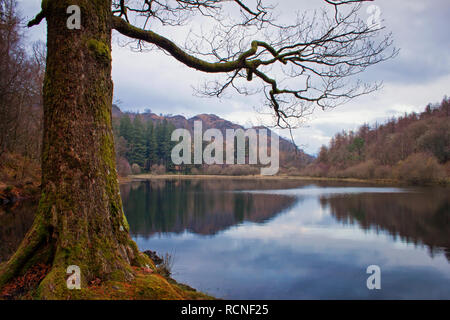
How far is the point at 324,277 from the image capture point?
24.6ft

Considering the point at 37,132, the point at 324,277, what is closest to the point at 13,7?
the point at 37,132

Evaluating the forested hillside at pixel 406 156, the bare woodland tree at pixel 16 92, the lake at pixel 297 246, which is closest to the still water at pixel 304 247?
the lake at pixel 297 246

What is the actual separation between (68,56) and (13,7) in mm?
17188

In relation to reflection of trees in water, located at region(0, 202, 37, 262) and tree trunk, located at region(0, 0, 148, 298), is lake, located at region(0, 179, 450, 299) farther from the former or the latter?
tree trunk, located at region(0, 0, 148, 298)

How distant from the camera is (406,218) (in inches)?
599

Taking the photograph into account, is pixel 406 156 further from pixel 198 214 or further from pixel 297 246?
pixel 297 246

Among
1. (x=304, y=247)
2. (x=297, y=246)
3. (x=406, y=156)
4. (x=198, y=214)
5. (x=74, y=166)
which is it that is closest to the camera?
(x=74, y=166)

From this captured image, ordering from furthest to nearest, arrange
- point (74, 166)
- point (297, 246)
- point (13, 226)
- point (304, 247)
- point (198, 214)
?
point (198, 214) → point (297, 246) → point (304, 247) → point (13, 226) → point (74, 166)

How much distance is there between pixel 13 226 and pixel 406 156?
5769 centimetres

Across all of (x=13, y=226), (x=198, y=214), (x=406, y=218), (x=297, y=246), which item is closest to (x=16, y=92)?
(x=13, y=226)

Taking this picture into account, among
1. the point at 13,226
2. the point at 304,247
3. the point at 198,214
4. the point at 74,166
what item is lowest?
the point at 304,247

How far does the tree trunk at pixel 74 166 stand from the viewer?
9.86 feet

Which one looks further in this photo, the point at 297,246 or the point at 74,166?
the point at 297,246
